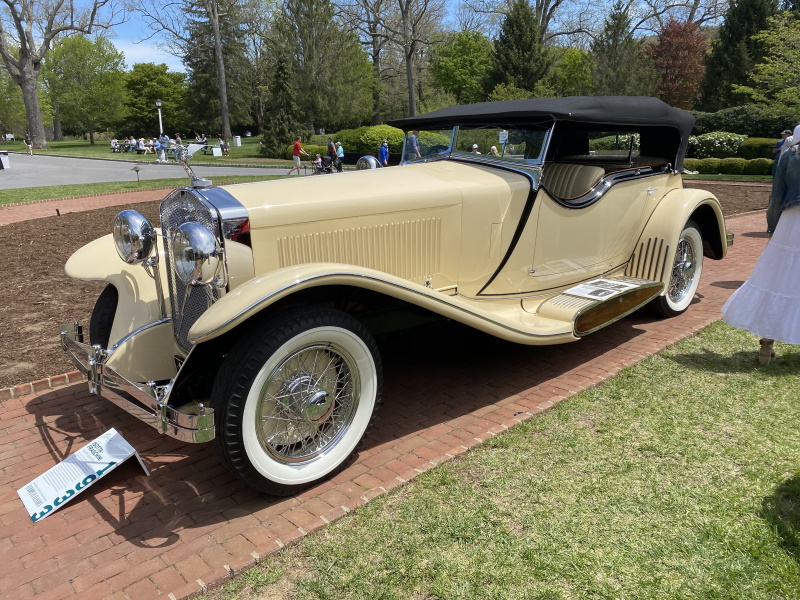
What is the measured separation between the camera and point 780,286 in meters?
4.16

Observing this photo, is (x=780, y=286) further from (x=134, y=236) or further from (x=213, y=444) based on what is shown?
(x=134, y=236)

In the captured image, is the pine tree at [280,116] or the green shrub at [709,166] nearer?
the green shrub at [709,166]

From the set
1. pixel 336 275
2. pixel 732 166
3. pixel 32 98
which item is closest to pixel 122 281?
pixel 336 275

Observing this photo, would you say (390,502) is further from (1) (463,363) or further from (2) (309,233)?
(1) (463,363)

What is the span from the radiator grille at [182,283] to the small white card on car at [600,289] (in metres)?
2.75

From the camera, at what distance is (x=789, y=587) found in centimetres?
226

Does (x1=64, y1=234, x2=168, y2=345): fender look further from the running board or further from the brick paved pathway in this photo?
the running board

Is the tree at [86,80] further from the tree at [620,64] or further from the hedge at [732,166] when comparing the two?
the hedge at [732,166]

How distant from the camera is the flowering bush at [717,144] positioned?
23375 millimetres

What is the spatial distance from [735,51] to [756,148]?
504 inches

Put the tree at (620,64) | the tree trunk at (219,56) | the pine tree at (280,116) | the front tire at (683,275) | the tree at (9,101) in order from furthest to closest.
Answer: the tree at (9,101)
the tree trunk at (219,56)
the pine tree at (280,116)
the tree at (620,64)
the front tire at (683,275)

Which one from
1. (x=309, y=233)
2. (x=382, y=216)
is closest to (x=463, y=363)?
(x=382, y=216)

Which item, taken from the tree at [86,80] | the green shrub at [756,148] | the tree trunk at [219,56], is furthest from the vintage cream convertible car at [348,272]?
the tree at [86,80]

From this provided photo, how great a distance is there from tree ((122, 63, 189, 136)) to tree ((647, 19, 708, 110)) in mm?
37363
